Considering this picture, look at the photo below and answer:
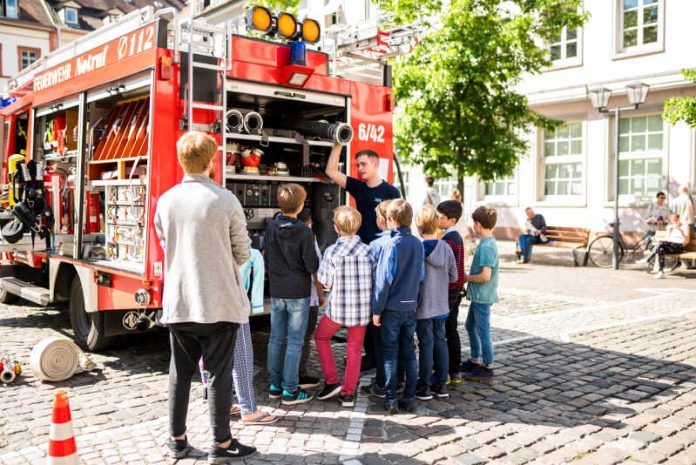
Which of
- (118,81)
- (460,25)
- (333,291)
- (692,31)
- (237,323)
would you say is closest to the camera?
(237,323)

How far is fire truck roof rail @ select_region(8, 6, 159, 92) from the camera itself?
213 inches

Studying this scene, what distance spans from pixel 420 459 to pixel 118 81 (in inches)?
150

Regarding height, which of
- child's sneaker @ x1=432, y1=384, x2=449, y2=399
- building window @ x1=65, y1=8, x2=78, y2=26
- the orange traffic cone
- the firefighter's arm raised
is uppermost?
building window @ x1=65, y1=8, x2=78, y2=26

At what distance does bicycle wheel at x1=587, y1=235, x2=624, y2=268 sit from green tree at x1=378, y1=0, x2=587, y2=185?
2.56m

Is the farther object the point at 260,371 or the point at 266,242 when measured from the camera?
the point at 260,371

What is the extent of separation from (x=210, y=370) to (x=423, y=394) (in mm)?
1843

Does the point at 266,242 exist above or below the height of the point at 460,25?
below

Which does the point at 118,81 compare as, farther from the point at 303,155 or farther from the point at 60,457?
the point at 60,457

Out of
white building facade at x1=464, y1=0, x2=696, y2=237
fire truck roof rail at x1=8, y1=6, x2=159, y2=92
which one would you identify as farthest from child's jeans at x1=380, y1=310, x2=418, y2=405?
white building facade at x1=464, y1=0, x2=696, y2=237

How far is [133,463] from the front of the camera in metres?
3.82

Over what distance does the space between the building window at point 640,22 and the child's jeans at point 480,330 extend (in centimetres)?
1464

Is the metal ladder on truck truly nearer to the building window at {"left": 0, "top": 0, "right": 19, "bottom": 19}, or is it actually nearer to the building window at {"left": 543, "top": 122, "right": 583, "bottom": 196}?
the building window at {"left": 543, "top": 122, "right": 583, "bottom": 196}

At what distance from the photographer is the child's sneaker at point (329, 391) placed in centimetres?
497

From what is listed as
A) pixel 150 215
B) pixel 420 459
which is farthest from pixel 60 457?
pixel 150 215
